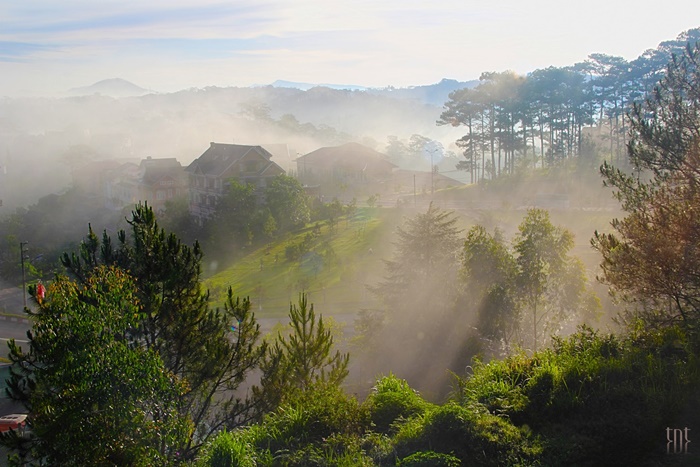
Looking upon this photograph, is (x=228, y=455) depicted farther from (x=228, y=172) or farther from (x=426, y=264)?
(x=228, y=172)

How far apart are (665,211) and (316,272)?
53.7 ft

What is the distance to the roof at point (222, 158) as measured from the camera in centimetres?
3409

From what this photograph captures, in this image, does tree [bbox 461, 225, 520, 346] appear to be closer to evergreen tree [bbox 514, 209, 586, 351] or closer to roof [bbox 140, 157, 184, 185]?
evergreen tree [bbox 514, 209, 586, 351]

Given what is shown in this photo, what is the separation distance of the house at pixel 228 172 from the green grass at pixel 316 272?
266 inches

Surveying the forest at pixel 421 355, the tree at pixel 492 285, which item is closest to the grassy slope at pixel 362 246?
the forest at pixel 421 355

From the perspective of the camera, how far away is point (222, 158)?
1387 inches

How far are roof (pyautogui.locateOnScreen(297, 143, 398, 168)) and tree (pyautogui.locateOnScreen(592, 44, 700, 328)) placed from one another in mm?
33349

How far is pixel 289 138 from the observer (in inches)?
3000

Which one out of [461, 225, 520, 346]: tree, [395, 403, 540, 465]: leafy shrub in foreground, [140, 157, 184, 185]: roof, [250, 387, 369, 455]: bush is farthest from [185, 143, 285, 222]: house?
[395, 403, 540, 465]: leafy shrub in foreground

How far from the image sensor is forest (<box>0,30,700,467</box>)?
16.8 ft

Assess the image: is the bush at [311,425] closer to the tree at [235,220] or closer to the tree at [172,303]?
the tree at [172,303]

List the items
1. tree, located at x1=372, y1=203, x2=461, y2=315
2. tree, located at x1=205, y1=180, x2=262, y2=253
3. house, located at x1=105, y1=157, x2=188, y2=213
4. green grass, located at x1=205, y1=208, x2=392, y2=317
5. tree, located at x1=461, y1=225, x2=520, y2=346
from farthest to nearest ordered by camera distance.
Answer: house, located at x1=105, y1=157, x2=188, y2=213 → tree, located at x1=205, y1=180, x2=262, y2=253 → green grass, located at x1=205, y1=208, x2=392, y2=317 → tree, located at x1=372, y1=203, x2=461, y2=315 → tree, located at x1=461, y1=225, x2=520, y2=346

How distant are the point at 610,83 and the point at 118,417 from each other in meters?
35.6

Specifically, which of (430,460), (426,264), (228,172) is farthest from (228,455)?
(228,172)
